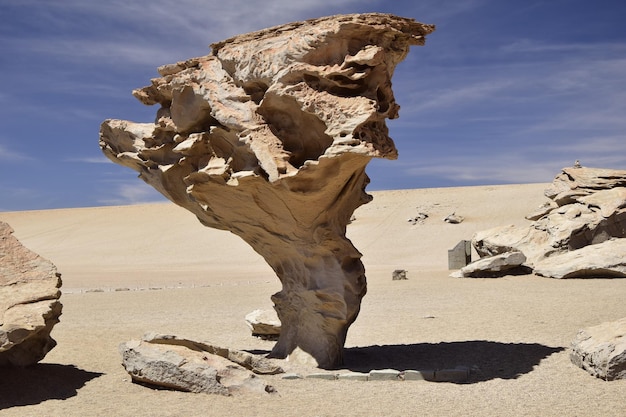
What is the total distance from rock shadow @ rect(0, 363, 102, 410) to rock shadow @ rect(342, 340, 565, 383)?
12.9ft

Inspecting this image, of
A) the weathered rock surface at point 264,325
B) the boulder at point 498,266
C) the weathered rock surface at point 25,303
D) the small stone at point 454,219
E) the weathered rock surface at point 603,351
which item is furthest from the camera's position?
the small stone at point 454,219

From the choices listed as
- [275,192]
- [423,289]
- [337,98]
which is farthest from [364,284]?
[423,289]

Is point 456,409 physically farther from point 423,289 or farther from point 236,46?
point 423,289

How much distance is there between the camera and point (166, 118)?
37.4 feet

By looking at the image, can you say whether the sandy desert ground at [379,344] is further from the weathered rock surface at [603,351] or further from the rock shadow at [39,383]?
the weathered rock surface at [603,351]

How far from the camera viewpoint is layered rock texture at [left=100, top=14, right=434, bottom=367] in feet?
30.3

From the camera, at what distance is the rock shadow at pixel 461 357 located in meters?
10.1

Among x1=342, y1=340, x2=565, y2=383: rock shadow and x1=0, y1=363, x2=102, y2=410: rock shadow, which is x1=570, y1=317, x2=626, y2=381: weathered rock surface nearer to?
x1=342, y1=340, x2=565, y2=383: rock shadow

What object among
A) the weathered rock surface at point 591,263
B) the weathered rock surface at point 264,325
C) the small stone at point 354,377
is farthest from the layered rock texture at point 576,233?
the small stone at point 354,377

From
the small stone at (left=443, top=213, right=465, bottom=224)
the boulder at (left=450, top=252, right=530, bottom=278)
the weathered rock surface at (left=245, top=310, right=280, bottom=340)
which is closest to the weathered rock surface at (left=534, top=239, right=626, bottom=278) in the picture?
the boulder at (left=450, top=252, right=530, bottom=278)

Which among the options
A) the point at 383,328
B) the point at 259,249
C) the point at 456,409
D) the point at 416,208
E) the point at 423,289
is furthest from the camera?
the point at 416,208

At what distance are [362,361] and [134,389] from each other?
3.84 metres

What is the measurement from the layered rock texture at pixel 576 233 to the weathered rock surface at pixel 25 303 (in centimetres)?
1462

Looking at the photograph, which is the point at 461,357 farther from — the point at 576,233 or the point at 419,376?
the point at 576,233
